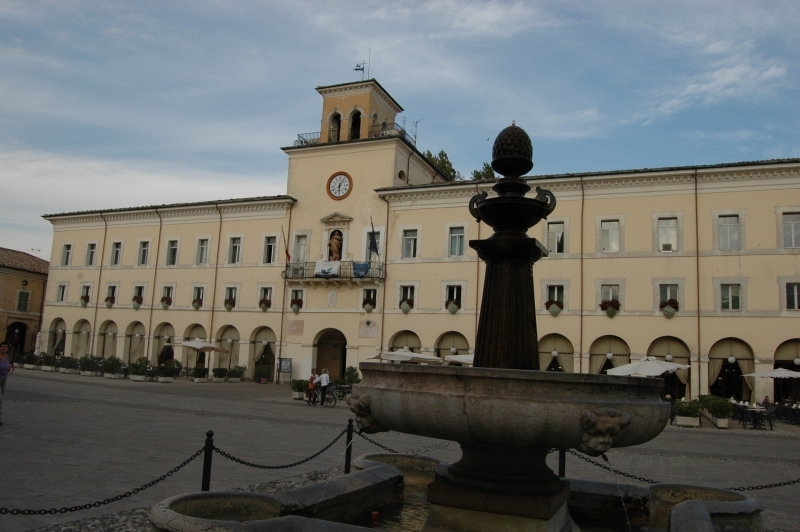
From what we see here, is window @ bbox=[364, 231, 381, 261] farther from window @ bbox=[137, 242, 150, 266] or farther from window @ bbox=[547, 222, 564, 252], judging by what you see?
window @ bbox=[137, 242, 150, 266]

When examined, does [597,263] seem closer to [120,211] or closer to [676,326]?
[676,326]

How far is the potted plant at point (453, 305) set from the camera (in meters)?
32.8

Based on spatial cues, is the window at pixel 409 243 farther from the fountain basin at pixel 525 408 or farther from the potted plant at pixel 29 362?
the fountain basin at pixel 525 408

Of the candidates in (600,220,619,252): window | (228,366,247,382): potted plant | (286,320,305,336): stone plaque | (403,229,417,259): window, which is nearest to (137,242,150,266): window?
(228,366,247,382): potted plant

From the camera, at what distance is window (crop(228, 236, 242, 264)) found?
→ 40.0m

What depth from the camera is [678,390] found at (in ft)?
96.2

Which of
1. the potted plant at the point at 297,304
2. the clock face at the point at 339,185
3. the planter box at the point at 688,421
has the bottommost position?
the planter box at the point at 688,421

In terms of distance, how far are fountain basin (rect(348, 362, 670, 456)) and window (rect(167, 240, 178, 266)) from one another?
132 ft

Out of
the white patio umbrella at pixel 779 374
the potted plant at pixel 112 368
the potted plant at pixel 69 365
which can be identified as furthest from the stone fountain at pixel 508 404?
the potted plant at pixel 69 365

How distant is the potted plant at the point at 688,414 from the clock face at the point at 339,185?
71.1 feet

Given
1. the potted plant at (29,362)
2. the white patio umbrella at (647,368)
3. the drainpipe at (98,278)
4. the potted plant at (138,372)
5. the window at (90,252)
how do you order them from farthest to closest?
the window at (90,252)
the drainpipe at (98,278)
the potted plant at (29,362)
the potted plant at (138,372)
the white patio umbrella at (647,368)

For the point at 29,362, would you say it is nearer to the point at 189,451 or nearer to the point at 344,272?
the point at 344,272

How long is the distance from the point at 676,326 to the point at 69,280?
4089 cm

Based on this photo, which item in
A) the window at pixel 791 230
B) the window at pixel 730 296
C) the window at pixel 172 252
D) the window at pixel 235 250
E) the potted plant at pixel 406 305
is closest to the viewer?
the window at pixel 791 230
